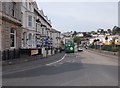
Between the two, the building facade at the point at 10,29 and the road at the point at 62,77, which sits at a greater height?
the building facade at the point at 10,29

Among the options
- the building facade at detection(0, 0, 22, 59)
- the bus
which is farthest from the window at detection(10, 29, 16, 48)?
the bus

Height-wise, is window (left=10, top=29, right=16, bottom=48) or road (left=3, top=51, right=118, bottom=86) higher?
window (left=10, top=29, right=16, bottom=48)

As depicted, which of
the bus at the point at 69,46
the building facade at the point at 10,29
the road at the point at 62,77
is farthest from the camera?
the bus at the point at 69,46

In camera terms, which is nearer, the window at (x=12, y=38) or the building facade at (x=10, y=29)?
the building facade at (x=10, y=29)

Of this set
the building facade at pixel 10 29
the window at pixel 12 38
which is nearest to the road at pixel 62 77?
the building facade at pixel 10 29

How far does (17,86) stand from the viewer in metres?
12.6

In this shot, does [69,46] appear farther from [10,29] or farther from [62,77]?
[62,77]

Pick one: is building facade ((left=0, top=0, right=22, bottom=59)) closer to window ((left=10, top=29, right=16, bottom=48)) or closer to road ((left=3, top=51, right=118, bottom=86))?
window ((left=10, top=29, right=16, bottom=48))

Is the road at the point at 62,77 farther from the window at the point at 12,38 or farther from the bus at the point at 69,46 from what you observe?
the bus at the point at 69,46

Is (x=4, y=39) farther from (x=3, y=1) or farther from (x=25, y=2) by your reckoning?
(x=25, y=2)

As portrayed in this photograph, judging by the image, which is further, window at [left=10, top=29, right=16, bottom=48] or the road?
window at [left=10, top=29, right=16, bottom=48]

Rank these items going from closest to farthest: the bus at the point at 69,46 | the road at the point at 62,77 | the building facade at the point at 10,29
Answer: the road at the point at 62,77 < the building facade at the point at 10,29 < the bus at the point at 69,46

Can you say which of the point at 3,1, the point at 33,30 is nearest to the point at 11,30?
the point at 3,1

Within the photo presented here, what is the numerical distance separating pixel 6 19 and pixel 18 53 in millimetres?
5978
